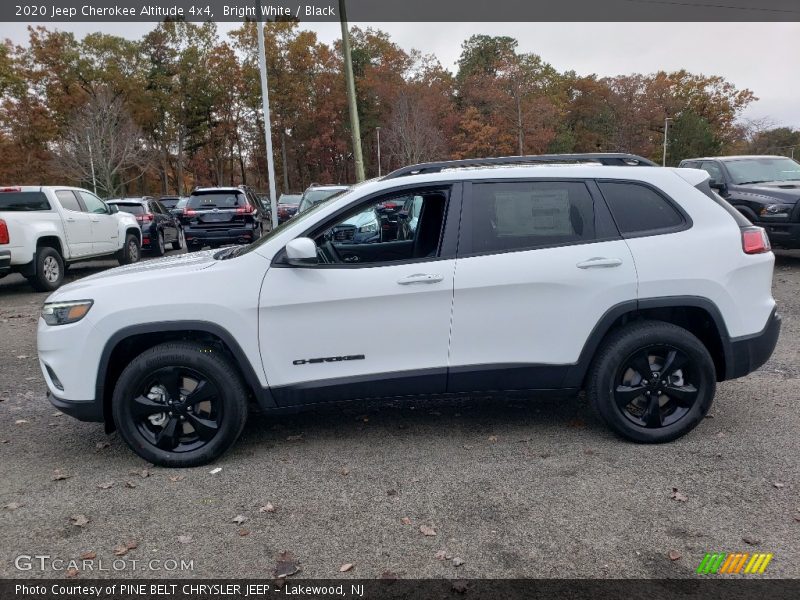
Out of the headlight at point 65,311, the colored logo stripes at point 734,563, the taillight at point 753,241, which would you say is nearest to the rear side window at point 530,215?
the taillight at point 753,241

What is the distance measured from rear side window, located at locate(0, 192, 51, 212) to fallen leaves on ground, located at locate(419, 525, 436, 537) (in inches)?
426

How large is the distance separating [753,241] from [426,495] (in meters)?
2.67

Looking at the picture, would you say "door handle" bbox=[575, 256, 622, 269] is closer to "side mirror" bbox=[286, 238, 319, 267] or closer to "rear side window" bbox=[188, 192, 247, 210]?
"side mirror" bbox=[286, 238, 319, 267]

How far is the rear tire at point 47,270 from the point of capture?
11.2 metres

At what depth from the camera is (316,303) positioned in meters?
3.91

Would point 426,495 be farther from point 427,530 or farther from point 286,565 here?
point 286,565

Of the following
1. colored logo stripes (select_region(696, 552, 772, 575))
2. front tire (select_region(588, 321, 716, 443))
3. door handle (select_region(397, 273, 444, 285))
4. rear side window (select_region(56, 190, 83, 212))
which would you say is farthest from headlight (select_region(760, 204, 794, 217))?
rear side window (select_region(56, 190, 83, 212))

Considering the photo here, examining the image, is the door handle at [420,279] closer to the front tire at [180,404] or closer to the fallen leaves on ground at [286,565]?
the front tire at [180,404]

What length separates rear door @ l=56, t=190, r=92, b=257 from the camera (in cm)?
1205

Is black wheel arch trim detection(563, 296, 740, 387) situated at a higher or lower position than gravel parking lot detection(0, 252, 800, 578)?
higher

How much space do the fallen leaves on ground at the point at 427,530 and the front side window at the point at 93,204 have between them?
11935mm

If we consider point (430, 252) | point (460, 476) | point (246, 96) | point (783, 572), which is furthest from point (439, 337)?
point (246, 96)

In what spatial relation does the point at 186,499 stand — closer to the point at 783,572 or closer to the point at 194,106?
the point at 783,572

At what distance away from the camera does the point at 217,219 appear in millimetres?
15266
